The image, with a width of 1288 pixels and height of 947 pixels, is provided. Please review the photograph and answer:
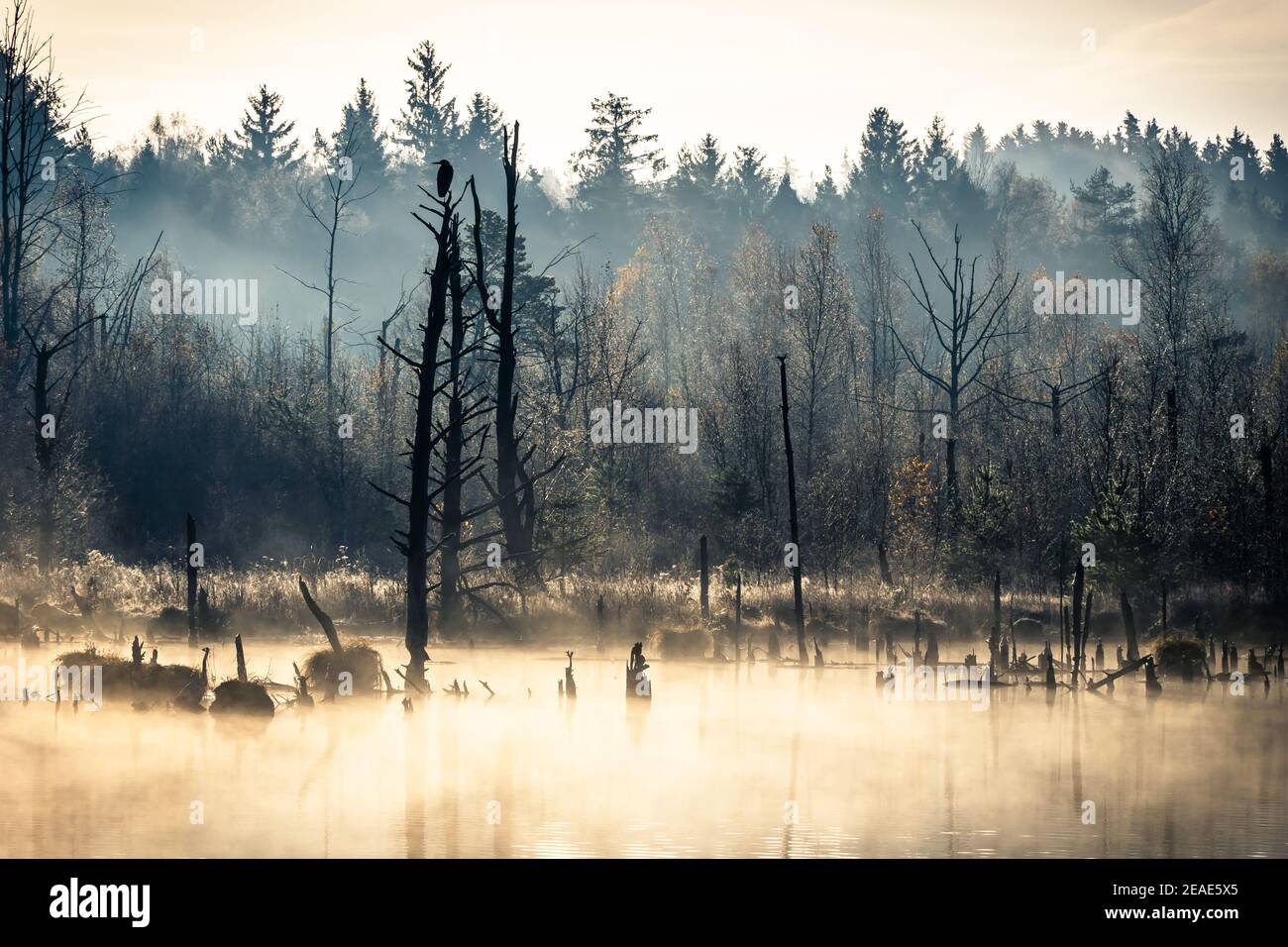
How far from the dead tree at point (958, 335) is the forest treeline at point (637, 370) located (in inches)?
22.0

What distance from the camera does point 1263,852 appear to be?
14602 millimetres

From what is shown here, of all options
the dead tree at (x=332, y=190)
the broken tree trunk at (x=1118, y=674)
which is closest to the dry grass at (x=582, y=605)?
the broken tree trunk at (x=1118, y=674)

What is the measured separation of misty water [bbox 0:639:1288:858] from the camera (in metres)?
14.8

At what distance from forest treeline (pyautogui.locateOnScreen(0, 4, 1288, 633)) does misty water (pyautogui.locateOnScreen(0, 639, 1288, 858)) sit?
17.1ft

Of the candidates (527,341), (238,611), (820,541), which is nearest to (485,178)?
(527,341)

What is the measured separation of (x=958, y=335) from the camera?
81312 mm

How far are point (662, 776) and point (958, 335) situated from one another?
66.4 metres

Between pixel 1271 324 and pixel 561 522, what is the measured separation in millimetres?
82396

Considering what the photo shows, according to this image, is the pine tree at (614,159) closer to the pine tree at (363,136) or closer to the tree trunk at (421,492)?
the pine tree at (363,136)

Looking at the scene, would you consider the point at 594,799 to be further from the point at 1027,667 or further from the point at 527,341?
the point at 527,341

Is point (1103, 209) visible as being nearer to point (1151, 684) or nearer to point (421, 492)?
point (1151, 684)

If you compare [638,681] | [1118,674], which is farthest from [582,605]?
[1118,674]

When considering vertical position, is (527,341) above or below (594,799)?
above

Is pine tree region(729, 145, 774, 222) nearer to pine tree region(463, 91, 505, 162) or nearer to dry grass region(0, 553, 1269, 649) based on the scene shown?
pine tree region(463, 91, 505, 162)
